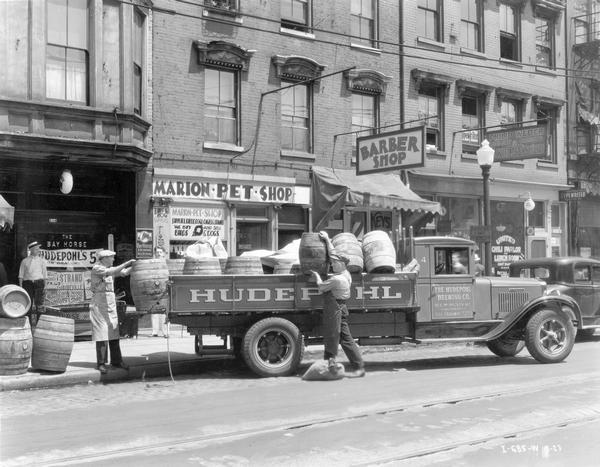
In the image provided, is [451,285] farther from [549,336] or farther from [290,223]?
[290,223]

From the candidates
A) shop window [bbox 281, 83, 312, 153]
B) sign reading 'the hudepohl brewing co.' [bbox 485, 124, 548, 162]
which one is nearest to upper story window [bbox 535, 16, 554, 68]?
sign reading 'the hudepohl brewing co.' [bbox 485, 124, 548, 162]

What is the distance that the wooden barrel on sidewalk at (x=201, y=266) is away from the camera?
32.9 ft

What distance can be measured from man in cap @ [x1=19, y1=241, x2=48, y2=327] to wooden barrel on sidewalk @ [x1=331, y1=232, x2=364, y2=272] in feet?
20.9

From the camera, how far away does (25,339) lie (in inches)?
375

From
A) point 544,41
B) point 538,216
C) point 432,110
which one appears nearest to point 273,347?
point 432,110

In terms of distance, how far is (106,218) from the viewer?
15758 millimetres

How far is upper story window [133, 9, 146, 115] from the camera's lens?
15.4 meters

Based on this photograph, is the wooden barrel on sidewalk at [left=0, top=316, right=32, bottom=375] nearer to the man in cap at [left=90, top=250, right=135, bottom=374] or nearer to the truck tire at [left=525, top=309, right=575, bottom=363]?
the man in cap at [left=90, top=250, right=135, bottom=374]

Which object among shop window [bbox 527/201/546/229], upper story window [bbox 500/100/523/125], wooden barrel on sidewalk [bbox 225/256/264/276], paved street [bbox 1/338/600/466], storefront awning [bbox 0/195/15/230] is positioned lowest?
paved street [bbox 1/338/600/466]

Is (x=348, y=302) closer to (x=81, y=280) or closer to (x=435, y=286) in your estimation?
(x=435, y=286)

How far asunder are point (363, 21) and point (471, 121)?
5130 mm

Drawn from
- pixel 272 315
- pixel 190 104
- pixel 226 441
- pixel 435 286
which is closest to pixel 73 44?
pixel 190 104

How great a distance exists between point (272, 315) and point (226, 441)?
396 cm

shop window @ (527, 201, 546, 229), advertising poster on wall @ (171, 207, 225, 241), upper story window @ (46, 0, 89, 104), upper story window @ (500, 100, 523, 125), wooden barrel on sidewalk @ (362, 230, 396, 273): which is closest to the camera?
wooden barrel on sidewalk @ (362, 230, 396, 273)
